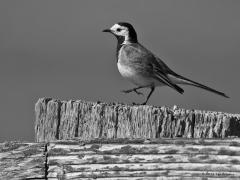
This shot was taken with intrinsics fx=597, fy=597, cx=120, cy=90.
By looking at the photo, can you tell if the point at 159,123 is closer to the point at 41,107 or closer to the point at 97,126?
the point at 97,126

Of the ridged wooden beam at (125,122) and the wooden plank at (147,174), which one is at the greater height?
the ridged wooden beam at (125,122)

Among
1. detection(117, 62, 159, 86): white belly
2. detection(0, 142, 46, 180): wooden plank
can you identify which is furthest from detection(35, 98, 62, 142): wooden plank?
detection(117, 62, 159, 86): white belly

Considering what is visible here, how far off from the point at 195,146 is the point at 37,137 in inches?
53.8

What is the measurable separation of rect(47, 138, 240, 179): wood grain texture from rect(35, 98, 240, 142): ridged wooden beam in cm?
58

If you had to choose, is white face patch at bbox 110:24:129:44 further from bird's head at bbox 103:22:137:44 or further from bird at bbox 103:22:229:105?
bird at bbox 103:22:229:105

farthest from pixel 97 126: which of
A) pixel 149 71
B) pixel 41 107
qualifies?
pixel 149 71

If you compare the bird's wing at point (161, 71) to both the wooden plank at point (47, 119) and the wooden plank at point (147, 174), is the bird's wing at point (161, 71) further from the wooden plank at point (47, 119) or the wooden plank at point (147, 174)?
the wooden plank at point (147, 174)

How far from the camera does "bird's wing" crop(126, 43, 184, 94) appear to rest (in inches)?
385

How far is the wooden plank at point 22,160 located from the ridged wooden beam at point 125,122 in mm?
539

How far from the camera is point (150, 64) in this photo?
10.0 m

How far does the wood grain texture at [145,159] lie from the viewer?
251 cm

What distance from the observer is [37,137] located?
12.1 ft

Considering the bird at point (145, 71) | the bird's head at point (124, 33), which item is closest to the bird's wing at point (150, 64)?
the bird at point (145, 71)

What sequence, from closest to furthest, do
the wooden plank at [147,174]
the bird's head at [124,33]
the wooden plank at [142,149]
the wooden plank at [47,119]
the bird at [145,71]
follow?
the wooden plank at [147,174] < the wooden plank at [142,149] < the wooden plank at [47,119] < the bird at [145,71] < the bird's head at [124,33]
